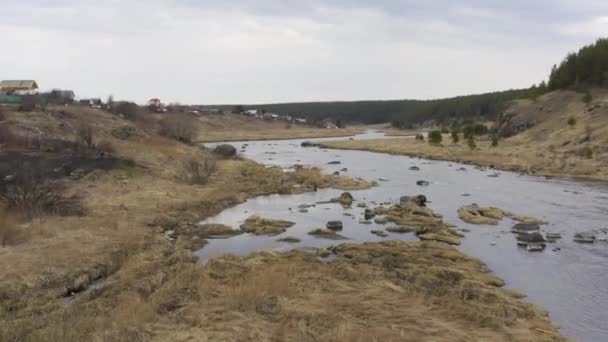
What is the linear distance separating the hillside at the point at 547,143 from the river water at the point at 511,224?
5.87 metres

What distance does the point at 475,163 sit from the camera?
63.2m

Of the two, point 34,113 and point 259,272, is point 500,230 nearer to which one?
point 259,272

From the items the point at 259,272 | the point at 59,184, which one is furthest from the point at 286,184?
the point at 259,272

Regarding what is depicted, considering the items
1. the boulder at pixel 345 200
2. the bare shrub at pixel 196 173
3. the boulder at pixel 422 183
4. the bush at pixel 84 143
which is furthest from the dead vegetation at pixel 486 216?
the bush at pixel 84 143

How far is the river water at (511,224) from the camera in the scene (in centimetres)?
1677

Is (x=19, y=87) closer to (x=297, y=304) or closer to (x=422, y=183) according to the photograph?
(x=422, y=183)

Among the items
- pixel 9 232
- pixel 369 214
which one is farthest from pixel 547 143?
pixel 9 232

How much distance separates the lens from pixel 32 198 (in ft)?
84.0

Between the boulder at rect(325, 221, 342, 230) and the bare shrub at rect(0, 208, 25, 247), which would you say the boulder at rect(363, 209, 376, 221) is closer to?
the boulder at rect(325, 221, 342, 230)

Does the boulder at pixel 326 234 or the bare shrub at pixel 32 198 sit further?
the boulder at pixel 326 234

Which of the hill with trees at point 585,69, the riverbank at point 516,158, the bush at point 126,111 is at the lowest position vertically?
the riverbank at point 516,158

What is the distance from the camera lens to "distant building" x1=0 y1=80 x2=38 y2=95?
83062 millimetres

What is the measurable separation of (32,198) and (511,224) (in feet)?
87.4

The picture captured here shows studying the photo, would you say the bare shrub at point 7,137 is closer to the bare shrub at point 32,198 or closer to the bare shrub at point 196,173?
the bare shrub at point 196,173
